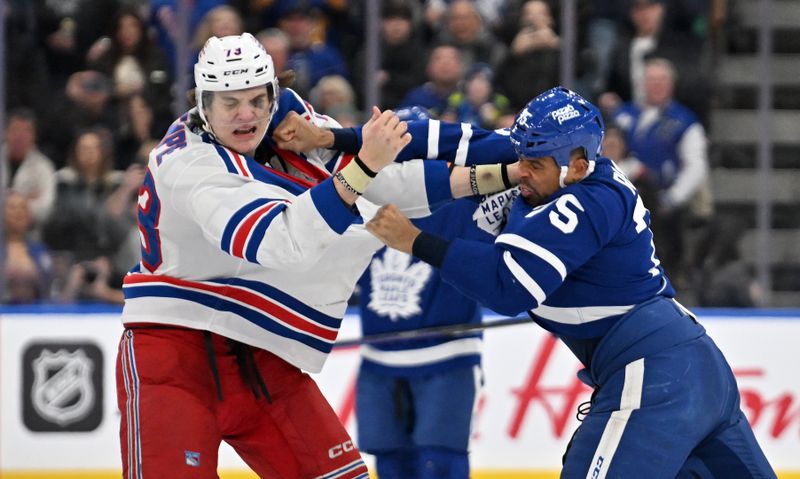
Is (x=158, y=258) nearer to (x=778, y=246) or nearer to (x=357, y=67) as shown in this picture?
(x=357, y=67)

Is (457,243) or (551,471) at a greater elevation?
(457,243)

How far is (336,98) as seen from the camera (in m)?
6.73

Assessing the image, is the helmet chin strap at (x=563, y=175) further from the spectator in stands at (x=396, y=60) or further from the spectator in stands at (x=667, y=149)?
the spectator in stands at (x=396, y=60)

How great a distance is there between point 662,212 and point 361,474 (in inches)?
123

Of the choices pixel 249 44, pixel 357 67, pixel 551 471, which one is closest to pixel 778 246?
pixel 551 471

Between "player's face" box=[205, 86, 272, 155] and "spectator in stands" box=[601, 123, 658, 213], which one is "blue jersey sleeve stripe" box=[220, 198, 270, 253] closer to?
"player's face" box=[205, 86, 272, 155]

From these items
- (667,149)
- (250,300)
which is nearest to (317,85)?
(667,149)

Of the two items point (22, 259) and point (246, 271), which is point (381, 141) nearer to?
point (246, 271)

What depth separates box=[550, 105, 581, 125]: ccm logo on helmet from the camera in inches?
142

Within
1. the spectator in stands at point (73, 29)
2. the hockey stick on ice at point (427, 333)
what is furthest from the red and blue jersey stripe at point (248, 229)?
the spectator in stands at point (73, 29)

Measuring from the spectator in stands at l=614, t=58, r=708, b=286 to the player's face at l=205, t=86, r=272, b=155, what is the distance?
10.8ft

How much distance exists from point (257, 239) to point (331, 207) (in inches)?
7.3

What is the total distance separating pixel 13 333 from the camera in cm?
630

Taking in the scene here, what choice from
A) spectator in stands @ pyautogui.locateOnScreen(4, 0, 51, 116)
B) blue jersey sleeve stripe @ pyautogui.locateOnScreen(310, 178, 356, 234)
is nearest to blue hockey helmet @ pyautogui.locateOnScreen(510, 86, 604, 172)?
blue jersey sleeve stripe @ pyautogui.locateOnScreen(310, 178, 356, 234)
